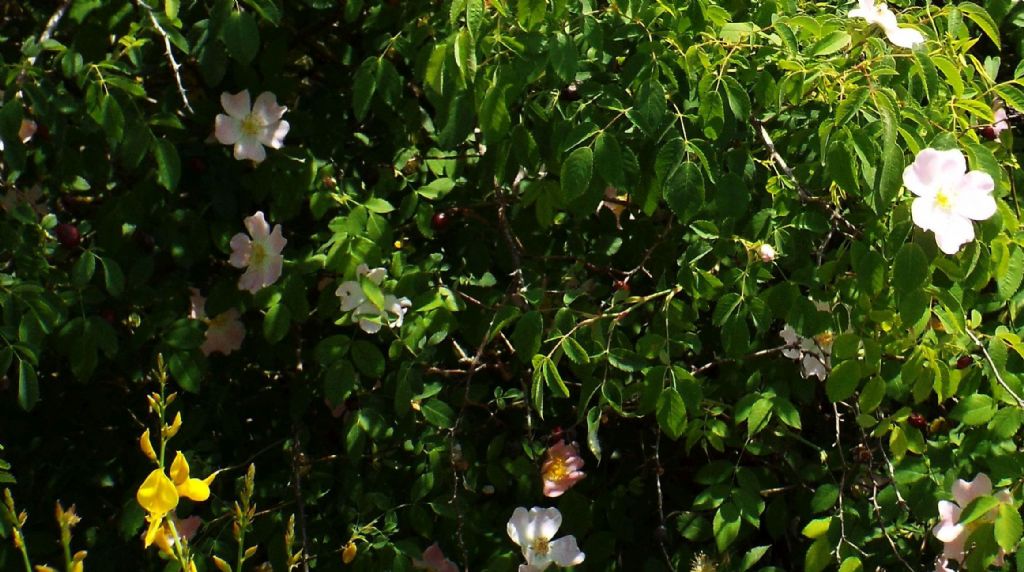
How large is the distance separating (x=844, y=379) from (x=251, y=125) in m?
0.99

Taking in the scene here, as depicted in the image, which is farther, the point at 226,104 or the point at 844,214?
the point at 226,104

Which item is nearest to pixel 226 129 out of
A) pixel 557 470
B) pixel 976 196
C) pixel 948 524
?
pixel 557 470

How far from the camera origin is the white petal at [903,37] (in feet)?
5.46

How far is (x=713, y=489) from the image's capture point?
1.95 m

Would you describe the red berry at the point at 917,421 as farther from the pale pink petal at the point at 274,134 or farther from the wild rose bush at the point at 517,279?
the pale pink petal at the point at 274,134

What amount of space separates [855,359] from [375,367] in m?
0.70

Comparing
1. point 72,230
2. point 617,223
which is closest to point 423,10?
point 617,223

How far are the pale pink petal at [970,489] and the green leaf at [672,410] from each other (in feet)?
1.34

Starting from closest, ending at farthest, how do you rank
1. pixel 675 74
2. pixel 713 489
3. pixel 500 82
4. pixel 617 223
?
pixel 500 82, pixel 675 74, pixel 713 489, pixel 617 223

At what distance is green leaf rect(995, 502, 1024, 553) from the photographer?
1.66 metres

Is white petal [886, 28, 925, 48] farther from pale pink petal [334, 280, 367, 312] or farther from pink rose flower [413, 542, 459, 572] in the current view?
pink rose flower [413, 542, 459, 572]

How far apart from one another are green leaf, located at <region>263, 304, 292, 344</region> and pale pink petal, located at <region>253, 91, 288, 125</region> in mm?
309

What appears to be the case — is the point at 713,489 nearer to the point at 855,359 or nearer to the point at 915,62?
the point at 855,359

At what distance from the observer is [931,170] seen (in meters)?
1.60
